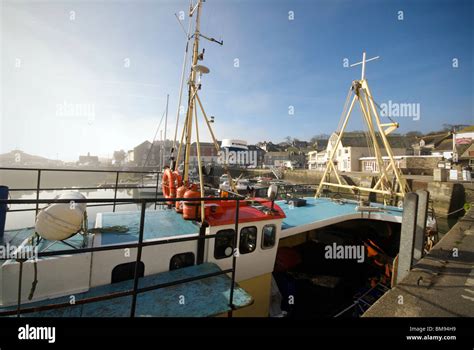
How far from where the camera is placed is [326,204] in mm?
10125

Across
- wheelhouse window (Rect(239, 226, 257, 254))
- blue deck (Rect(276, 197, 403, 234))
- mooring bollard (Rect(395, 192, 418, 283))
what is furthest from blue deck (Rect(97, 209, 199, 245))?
mooring bollard (Rect(395, 192, 418, 283))

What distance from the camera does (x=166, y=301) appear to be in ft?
11.2

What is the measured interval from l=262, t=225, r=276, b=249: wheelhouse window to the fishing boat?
1.0 inches

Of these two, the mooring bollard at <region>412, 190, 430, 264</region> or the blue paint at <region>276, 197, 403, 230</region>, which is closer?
the mooring bollard at <region>412, 190, 430, 264</region>

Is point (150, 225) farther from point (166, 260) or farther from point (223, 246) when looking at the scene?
point (223, 246)

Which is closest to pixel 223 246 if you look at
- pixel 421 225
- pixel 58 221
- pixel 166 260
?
pixel 166 260

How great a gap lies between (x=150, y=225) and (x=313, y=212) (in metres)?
6.14

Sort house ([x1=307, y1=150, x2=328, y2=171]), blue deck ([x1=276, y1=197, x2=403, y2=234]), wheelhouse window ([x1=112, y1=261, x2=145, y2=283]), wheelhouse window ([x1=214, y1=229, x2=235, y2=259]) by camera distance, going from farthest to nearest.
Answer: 1. house ([x1=307, y1=150, x2=328, y2=171])
2. blue deck ([x1=276, y1=197, x2=403, y2=234])
3. wheelhouse window ([x1=214, y1=229, x2=235, y2=259])
4. wheelhouse window ([x1=112, y1=261, x2=145, y2=283])

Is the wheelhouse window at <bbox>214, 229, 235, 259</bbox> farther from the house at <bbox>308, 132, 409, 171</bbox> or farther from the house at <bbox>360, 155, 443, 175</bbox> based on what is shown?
the house at <bbox>308, 132, 409, 171</bbox>

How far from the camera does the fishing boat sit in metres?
2.96

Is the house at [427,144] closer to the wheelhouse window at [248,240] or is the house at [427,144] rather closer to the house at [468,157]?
the house at [468,157]

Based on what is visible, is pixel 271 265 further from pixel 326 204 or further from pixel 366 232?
pixel 366 232

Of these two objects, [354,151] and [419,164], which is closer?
[419,164]

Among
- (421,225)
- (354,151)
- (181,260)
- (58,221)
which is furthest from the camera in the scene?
(354,151)
